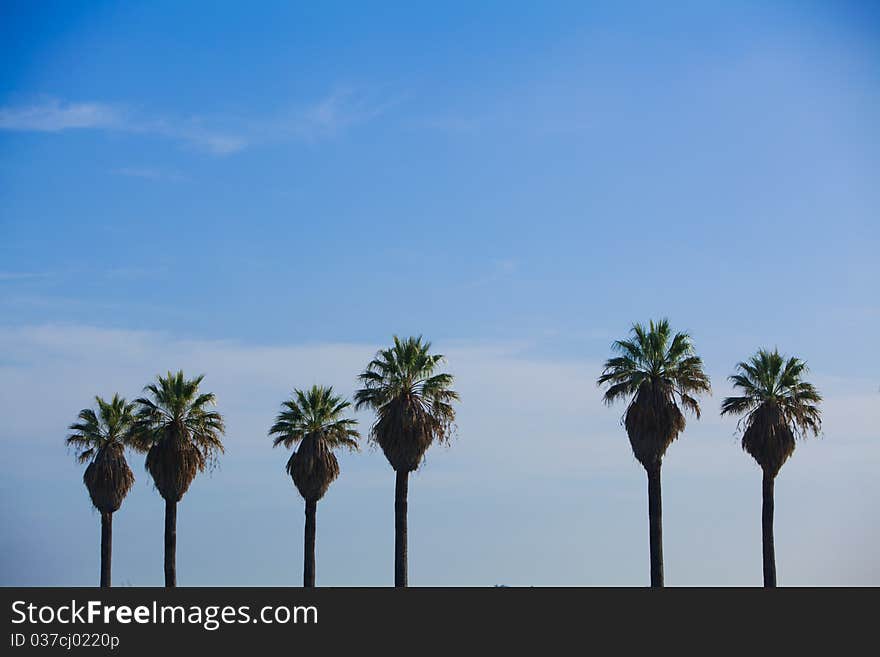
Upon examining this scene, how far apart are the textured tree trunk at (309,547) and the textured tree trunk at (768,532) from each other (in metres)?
24.5

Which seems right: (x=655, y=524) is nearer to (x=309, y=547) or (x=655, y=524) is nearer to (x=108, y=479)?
(x=309, y=547)

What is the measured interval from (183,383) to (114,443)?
11.7 meters

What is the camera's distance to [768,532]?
7094cm

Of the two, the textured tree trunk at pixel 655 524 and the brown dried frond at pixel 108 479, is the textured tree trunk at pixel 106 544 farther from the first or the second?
the textured tree trunk at pixel 655 524

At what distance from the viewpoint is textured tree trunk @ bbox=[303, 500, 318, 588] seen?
73750 mm

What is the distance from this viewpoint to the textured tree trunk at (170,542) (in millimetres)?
72375

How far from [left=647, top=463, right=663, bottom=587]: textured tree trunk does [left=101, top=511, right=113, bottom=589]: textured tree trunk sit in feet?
111

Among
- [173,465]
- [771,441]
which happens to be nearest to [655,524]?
[771,441]

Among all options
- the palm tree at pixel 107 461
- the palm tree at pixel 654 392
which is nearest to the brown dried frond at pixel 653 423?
the palm tree at pixel 654 392

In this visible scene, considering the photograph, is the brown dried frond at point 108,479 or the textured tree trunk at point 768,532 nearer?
the textured tree trunk at point 768,532

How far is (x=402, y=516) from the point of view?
70500 mm
